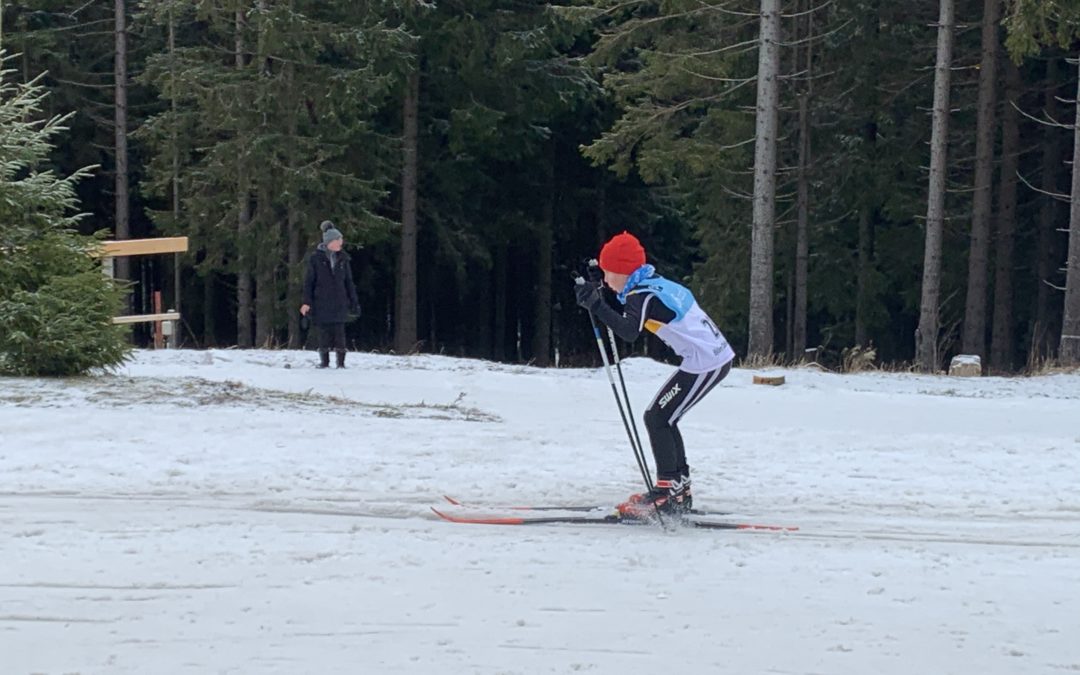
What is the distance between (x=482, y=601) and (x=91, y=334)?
8.05 metres

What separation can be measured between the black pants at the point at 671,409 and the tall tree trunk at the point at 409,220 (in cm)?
2102

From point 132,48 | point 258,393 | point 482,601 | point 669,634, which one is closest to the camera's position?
point 669,634

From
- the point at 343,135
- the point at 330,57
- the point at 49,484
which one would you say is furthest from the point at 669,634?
the point at 330,57

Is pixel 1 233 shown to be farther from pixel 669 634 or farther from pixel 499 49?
pixel 499 49

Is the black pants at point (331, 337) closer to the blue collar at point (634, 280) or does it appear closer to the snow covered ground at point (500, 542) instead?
the snow covered ground at point (500, 542)

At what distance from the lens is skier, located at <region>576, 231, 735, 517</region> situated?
26.2 ft

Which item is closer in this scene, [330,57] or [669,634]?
[669,634]

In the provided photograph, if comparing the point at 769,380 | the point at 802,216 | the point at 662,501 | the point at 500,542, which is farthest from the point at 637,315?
the point at 802,216

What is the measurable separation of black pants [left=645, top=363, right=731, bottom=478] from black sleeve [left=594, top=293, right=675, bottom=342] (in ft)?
1.44

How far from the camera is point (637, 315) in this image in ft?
26.0

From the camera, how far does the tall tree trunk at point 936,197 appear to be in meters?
22.1

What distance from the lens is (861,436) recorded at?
38.0 ft

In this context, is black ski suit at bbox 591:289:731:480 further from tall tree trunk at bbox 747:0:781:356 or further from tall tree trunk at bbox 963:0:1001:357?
tall tree trunk at bbox 963:0:1001:357

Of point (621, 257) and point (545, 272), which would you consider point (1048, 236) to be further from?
point (621, 257)
